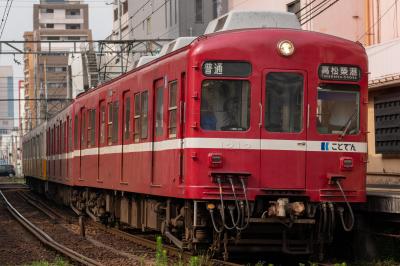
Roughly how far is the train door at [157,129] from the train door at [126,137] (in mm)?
1437

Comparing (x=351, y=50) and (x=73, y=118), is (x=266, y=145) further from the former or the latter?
(x=73, y=118)

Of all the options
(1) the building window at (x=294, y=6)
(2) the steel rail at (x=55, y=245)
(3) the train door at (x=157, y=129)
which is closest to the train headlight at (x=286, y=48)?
(3) the train door at (x=157, y=129)

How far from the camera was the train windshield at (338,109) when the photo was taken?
11.2m

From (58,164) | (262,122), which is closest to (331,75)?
(262,122)

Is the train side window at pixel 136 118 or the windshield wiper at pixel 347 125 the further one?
the train side window at pixel 136 118

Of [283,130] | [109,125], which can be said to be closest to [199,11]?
[109,125]

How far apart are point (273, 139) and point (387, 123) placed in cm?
1003

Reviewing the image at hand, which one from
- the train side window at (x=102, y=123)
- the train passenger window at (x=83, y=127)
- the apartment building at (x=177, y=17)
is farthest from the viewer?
the apartment building at (x=177, y=17)

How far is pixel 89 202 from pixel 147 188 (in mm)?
6938

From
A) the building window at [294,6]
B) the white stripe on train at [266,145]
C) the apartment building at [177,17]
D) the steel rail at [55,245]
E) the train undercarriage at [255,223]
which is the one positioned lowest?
the steel rail at [55,245]

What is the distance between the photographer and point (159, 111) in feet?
40.8

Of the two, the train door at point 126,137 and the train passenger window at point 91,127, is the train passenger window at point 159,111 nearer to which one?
the train door at point 126,137

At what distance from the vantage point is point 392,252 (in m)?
12.8

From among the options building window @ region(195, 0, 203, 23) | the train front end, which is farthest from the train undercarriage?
building window @ region(195, 0, 203, 23)
